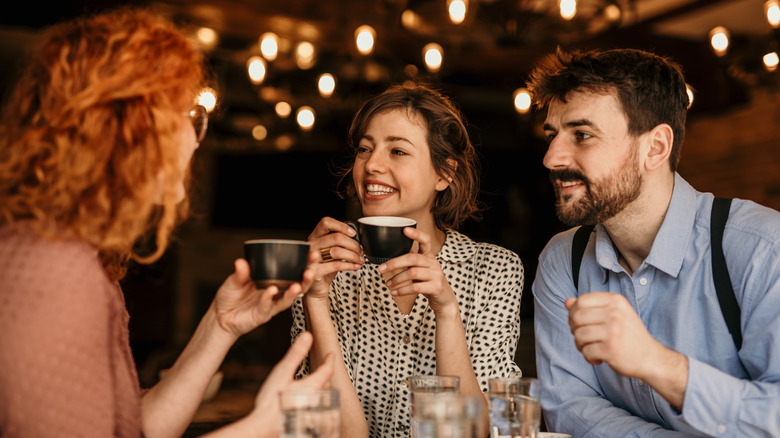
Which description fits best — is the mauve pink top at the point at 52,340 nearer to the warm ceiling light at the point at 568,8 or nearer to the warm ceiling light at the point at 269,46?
the warm ceiling light at the point at 568,8

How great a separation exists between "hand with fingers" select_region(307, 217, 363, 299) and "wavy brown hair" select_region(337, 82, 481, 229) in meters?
0.53

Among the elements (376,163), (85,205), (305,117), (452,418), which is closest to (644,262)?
(376,163)

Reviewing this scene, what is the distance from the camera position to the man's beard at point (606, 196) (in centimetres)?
177

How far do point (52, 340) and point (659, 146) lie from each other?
5.01ft

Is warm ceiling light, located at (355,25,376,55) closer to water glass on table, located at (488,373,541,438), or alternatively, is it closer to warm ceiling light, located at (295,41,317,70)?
warm ceiling light, located at (295,41,317,70)

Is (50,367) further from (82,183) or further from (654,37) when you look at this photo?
(654,37)

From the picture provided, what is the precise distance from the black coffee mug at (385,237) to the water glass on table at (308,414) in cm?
55

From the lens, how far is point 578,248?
6.33 ft

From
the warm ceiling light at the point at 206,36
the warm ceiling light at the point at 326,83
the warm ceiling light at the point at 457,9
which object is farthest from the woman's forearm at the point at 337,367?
the warm ceiling light at the point at 206,36

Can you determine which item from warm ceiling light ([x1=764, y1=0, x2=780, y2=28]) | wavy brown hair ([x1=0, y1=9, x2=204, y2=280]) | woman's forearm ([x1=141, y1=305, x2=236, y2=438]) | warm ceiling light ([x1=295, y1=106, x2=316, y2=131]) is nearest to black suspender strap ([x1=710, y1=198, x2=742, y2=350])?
woman's forearm ([x1=141, y1=305, x2=236, y2=438])

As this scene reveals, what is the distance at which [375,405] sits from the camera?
2.04 meters

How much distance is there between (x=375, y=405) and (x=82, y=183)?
1.24 metres

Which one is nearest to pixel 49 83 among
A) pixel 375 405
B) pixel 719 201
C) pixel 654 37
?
pixel 375 405

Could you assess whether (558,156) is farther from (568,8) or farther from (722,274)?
(568,8)
